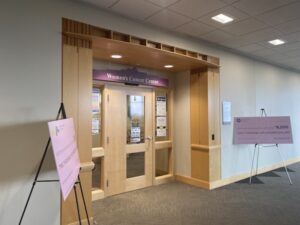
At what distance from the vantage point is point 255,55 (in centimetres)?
589

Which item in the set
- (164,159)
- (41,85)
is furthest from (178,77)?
(41,85)

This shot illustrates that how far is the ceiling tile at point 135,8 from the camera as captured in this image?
3219 millimetres

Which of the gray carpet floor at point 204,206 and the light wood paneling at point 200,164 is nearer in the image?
the gray carpet floor at point 204,206

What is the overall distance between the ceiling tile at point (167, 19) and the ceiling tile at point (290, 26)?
1714 millimetres

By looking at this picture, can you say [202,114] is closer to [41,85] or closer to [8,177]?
[41,85]

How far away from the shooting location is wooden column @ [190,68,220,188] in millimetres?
4844

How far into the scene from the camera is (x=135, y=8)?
336 centimetres

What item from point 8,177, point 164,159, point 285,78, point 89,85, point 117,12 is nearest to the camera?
point 8,177

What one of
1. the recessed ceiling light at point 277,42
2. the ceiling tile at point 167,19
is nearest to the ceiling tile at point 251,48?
the recessed ceiling light at point 277,42

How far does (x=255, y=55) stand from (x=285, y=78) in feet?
6.97

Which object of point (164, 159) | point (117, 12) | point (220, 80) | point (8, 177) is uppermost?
point (117, 12)

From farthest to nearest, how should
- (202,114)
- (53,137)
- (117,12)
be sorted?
(202,114), (117,12), (53,137)

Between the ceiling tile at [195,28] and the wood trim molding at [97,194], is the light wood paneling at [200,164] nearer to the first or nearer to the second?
the wood trim molding at [97,194]

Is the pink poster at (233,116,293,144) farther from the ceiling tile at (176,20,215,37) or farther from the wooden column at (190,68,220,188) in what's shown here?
the ceiling tile at (176,20,215,37)
